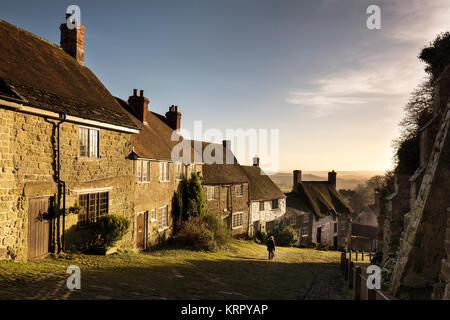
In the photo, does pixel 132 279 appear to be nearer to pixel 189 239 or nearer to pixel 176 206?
pixel 189 239

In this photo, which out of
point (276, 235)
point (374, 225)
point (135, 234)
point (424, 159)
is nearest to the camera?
A: point (424, 159)

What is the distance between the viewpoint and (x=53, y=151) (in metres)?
10.5

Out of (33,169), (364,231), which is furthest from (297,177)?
(33,169)

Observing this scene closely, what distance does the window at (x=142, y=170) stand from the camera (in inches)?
633

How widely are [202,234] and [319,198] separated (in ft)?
86.9

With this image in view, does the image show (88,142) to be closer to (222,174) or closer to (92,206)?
(92,206)

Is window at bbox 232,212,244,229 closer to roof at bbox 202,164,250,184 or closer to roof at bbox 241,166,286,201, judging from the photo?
roof at bbox 241,166,286,201

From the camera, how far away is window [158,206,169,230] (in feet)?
62.1

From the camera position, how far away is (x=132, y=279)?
8.87 meters

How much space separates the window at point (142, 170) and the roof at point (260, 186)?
16.3 m

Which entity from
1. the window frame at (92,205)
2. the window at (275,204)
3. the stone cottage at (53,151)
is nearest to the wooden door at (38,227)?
the stone cottage at (53,151)

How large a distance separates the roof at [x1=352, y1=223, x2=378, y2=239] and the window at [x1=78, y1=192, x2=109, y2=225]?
45605mm

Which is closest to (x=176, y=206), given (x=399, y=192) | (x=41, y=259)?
(x=41, y=259)
